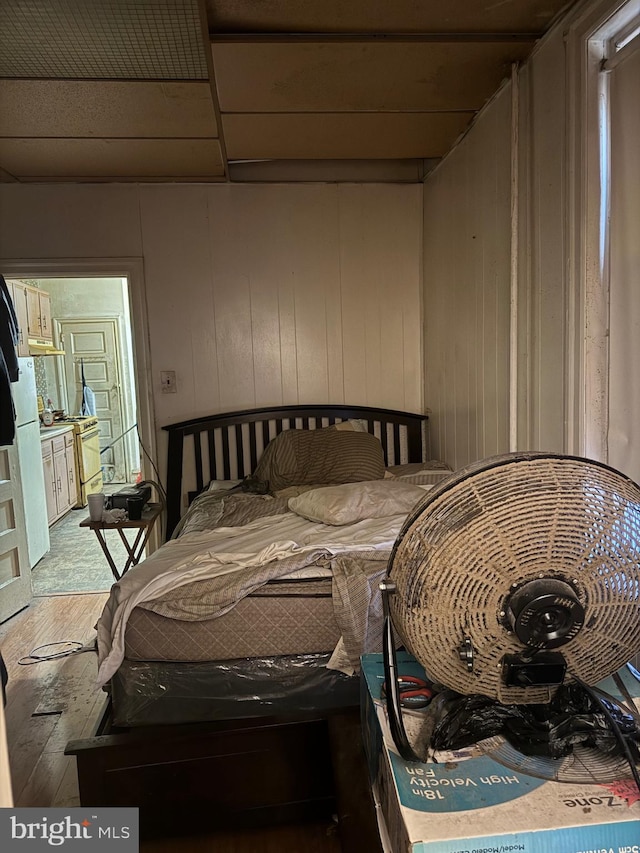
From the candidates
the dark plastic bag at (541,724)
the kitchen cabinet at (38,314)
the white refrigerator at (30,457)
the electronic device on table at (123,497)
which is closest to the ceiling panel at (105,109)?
the white refrigerator at (30,457)

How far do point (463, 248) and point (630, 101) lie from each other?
3.83 feet

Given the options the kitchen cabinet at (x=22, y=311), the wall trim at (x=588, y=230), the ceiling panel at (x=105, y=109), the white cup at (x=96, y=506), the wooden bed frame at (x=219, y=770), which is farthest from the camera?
the kitchen cabinet at (x=22, y=311)

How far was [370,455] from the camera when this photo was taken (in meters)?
2.96

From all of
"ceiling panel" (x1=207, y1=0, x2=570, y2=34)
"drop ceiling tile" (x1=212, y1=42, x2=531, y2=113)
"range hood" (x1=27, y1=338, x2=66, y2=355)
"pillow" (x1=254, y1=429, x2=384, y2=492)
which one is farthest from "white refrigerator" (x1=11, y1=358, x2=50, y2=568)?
"ceiling panel" (x1=207, y1=0, x2=570, y2=34)

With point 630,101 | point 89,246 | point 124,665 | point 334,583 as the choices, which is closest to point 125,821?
point 124,665

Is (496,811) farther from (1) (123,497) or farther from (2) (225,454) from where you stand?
(2) (225,454)

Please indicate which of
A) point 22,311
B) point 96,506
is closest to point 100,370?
point 22,311

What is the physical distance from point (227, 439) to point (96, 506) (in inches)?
33.8

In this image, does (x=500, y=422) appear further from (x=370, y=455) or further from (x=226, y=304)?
(x=226, y=304)

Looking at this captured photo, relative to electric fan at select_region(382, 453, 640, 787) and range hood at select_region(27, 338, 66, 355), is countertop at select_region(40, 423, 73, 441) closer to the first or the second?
range hood at select_region(27, 338, 66, 355)

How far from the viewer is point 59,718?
214cm

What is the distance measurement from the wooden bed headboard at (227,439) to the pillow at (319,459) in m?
0.17

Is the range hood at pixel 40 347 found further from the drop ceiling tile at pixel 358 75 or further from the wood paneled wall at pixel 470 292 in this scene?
the wood paneled wall at pixel 470 292

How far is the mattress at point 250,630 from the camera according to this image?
1688 millimetres
